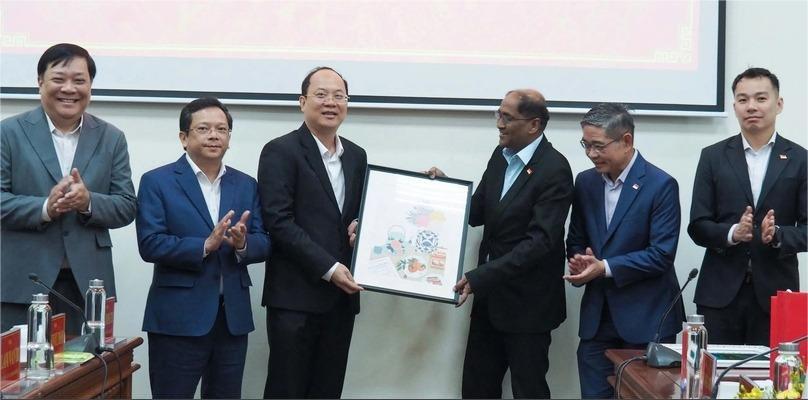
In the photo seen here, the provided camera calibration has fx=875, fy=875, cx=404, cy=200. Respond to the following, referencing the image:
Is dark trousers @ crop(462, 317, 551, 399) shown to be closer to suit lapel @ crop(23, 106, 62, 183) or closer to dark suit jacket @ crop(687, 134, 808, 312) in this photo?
dark suit jacket @ crop(687, 134, 808, 312)

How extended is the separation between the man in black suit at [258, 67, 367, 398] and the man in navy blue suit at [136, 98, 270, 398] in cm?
10

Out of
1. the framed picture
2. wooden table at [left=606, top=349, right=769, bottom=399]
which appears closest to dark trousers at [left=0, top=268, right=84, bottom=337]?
the framed picture

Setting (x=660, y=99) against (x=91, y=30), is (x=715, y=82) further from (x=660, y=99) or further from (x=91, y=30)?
(x=91, y=30)

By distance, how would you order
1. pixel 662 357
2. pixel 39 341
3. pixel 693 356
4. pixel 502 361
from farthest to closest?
pixel 502 361, pixel 662 357, pixel 39 341, pixel 693 356

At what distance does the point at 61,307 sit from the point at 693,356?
2050 millimetres

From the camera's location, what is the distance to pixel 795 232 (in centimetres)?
312

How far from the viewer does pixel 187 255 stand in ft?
9.71

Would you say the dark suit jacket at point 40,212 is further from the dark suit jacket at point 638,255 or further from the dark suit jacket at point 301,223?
the dark suit jacket at point 638,255

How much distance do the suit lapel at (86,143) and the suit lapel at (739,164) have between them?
7.59 ft

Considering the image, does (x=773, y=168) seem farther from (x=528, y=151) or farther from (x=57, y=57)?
(x=57, y=57)

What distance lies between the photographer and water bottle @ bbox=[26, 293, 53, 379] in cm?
228

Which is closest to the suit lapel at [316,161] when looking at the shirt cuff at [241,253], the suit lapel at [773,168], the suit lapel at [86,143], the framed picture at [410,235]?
the framed picture at [410,235]

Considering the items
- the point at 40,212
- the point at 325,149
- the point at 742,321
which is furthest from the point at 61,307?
the point at 742,321

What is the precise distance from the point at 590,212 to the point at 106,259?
5.78ft
